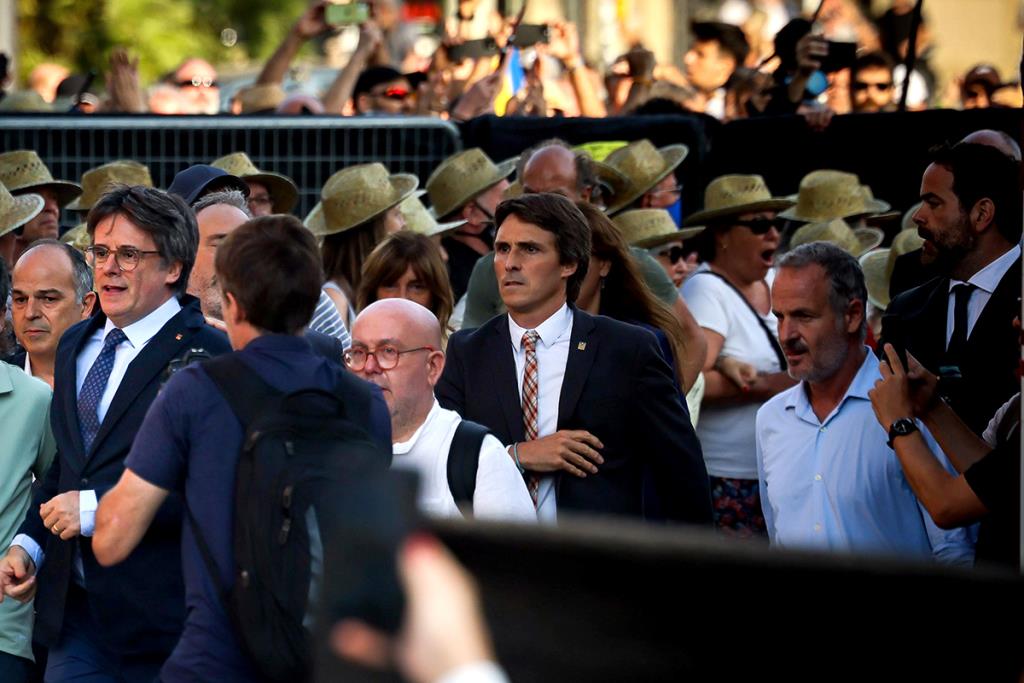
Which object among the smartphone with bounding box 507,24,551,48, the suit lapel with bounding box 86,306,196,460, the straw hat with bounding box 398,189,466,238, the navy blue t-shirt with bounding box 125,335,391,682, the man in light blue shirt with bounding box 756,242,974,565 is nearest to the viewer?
the navy blue t-shirt with bounding box 125,335,391,682

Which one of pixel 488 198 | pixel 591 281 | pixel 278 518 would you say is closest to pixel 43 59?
pixel 488 198

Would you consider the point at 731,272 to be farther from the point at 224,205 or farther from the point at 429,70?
the point at 429,70

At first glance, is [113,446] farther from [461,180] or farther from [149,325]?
[461,180]

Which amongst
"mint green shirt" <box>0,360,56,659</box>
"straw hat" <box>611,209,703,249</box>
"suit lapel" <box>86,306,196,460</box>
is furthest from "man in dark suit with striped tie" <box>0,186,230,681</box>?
"straw hat" <box>611,209,703,249</box>

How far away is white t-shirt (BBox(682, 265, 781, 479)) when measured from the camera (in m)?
8.66

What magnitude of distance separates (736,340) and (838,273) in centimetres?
246

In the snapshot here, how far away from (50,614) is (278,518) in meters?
1.42

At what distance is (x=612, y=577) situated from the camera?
213cm

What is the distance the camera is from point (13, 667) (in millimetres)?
5965

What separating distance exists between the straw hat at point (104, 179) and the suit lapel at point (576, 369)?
378cm

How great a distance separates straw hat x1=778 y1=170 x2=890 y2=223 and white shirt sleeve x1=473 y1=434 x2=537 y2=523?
5.14 m

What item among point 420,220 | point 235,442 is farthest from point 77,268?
point 235,442

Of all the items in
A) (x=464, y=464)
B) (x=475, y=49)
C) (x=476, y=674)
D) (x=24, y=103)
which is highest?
(x=475, y=49)

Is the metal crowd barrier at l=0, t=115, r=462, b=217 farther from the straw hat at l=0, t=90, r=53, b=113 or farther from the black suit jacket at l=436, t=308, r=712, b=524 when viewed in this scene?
the black suit jacket at l=436, t=308, r=712, b=524
